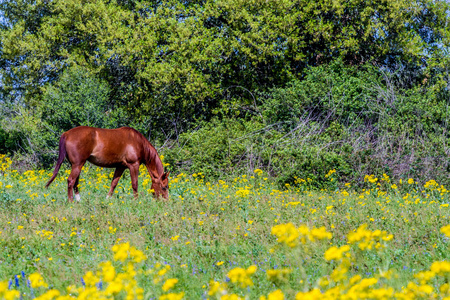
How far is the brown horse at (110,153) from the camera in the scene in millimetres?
8570

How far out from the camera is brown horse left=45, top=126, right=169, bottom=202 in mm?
8570

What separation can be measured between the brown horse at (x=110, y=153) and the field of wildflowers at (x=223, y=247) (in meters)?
0.47

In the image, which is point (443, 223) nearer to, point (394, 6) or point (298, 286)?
point (298, 286)

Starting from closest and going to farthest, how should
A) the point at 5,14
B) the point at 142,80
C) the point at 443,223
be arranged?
the point at 443,223, the point at 142,80, the point at 5,14

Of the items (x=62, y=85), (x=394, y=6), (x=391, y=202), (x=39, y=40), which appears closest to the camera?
(x=391, y=202)

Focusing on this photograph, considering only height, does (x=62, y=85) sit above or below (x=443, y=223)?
below

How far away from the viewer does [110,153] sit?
8.88 meters

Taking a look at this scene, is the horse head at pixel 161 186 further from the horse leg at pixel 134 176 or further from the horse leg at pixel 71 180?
the horse leg at pixel 71 180

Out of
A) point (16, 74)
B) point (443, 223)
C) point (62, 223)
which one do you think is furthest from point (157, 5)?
point (443, 223)

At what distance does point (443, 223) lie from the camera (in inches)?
214

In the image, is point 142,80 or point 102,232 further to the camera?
point 142,80

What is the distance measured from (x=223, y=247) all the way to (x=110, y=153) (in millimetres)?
4861

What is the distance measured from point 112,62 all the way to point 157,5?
2.60m

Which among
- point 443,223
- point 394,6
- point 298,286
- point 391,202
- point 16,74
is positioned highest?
point 394,6
